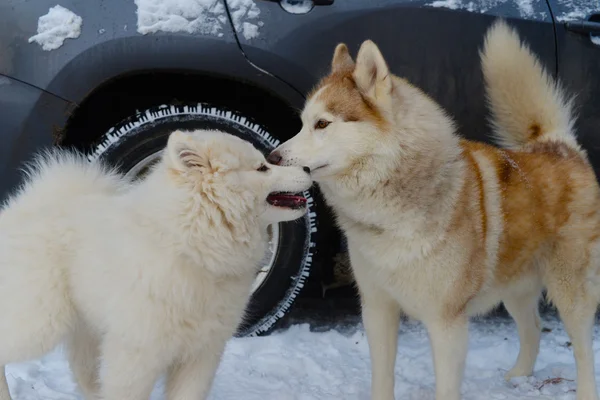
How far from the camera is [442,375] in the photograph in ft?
11.4

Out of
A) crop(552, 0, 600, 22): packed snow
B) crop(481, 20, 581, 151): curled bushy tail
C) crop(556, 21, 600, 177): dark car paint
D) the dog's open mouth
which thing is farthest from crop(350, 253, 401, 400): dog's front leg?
crop(552, 0, 600, 22): packed snow

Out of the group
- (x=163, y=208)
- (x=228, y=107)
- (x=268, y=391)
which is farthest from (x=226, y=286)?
(x=228, y=107)

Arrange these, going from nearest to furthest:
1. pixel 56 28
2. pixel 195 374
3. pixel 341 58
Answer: pixel 195 374
pixel 341 58
pixel 56 28

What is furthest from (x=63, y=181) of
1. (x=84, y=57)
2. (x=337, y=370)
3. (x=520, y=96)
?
(x=520, y=96)

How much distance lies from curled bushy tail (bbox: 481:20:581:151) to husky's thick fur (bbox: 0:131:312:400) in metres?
1.21

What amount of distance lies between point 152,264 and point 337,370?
1430mm

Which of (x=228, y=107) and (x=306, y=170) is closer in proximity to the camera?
(x=306, y=170)

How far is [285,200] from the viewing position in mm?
3330

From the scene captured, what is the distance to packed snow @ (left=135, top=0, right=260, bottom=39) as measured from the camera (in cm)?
377

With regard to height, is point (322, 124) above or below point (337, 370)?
above

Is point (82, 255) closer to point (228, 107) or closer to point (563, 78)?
point (228, 107)

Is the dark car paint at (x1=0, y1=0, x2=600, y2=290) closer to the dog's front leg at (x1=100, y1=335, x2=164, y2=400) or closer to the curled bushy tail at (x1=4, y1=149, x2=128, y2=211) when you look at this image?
the curled bushy tail at (x1=4, y1=149, x2=128, y2=211)

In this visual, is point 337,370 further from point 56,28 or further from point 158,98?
point 56,28

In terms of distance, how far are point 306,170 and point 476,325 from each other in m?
1.87
